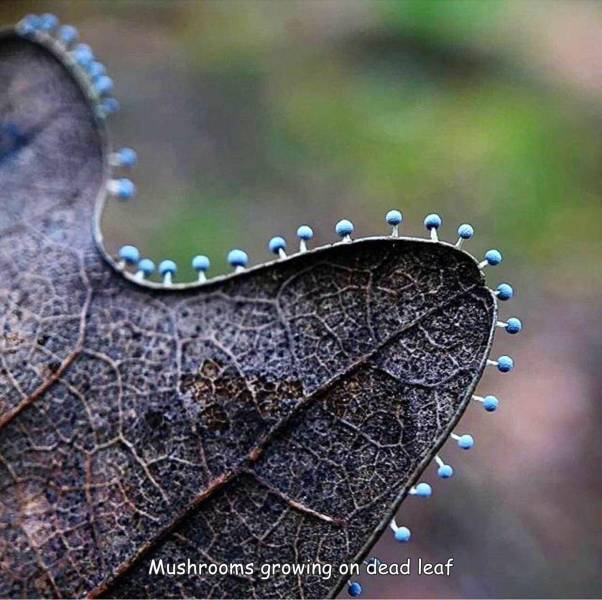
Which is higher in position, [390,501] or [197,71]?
[197,71]

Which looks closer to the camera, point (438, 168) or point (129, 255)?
point (129, 255)

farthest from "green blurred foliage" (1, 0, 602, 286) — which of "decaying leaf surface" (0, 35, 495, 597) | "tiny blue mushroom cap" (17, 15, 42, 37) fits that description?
"decaying leaf surface" (0, 35, 495, 597)

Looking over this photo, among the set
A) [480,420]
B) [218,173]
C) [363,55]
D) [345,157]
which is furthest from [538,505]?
[363,55]

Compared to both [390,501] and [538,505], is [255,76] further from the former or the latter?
[390,501]

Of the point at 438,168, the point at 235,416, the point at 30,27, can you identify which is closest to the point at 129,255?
the point at 235,416

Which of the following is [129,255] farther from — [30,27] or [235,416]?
[30,27]

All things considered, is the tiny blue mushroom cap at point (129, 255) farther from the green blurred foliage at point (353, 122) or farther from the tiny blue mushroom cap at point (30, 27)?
the green blurred foliage at point (353, 122)
